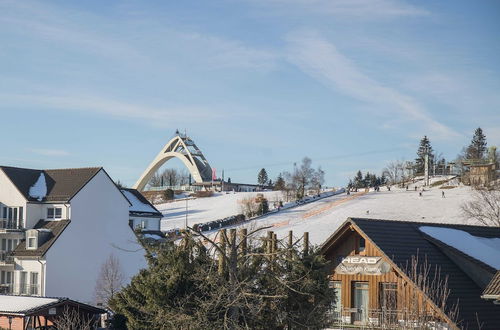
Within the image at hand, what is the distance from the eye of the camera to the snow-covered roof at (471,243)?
35.4 meters

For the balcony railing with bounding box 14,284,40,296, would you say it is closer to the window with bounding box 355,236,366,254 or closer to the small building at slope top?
the small building at slope top

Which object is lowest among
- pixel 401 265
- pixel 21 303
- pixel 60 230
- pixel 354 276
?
pixel 21 303

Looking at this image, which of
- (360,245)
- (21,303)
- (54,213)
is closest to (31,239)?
(54,213)

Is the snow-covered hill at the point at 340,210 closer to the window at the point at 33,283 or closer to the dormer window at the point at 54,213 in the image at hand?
the dormer window at the point at 54,213

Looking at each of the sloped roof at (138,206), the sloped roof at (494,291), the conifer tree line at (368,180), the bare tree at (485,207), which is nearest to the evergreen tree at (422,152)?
the conifer tree line at (368,180)

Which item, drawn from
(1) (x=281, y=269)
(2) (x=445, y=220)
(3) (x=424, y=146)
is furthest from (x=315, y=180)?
(1) (x=281, y=269)

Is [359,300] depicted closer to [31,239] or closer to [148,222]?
[31,239]

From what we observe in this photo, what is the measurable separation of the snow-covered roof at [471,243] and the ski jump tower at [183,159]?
142 metres

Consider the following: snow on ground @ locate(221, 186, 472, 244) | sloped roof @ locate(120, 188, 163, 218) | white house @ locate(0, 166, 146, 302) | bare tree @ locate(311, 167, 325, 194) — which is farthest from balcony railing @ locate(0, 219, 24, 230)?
bare tree @ locate(311, 167, 325, 194)

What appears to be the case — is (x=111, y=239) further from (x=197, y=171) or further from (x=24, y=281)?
(x=197, y=171)

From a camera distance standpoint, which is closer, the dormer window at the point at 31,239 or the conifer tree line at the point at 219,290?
the conifer tree line at the point at 219,290

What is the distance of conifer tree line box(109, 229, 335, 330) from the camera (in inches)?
770

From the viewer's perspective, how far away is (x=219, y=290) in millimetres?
19594

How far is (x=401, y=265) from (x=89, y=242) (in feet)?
106
